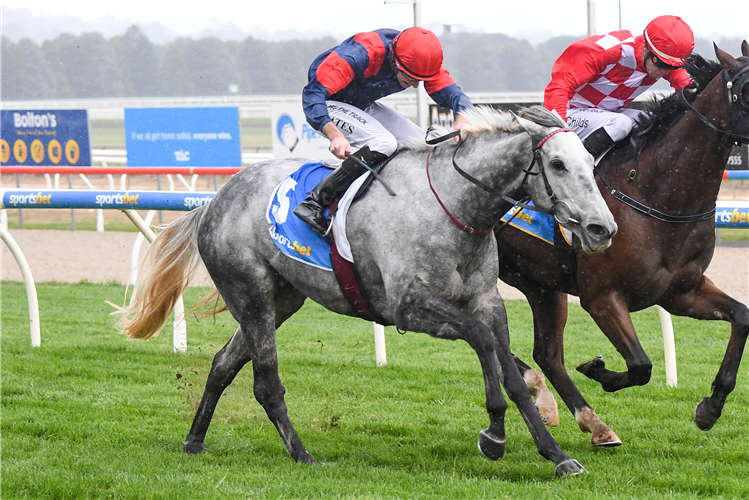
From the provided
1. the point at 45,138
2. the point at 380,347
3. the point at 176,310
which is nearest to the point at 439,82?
the point at 380,347

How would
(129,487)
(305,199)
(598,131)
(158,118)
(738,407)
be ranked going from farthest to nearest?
1. (158,118)
2. (738,407)
3. (598,131)
4. (305,199)
5. (129,487)

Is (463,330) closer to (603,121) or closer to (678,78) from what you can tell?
(603,121)

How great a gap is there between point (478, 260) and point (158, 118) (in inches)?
437

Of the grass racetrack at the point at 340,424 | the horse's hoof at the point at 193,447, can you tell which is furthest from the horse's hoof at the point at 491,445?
the horse's hoof at the point at 193,447

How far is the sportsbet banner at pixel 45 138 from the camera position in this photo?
1316 cm

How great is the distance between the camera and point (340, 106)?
3875 mm

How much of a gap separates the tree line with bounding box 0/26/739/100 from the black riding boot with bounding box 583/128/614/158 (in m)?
30.0

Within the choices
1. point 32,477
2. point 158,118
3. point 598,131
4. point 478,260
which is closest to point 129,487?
point 32,477

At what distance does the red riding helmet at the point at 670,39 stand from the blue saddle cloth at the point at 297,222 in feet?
4.96

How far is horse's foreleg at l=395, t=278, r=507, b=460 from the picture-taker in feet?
10.4

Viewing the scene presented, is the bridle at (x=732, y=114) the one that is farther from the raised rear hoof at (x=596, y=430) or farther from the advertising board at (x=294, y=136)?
the advertising board at (x=294, y=136)

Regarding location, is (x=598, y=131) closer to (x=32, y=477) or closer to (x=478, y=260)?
(x=478, y=260)

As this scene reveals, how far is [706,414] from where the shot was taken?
3.62 meters

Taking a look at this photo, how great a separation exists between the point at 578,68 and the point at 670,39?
402mm
